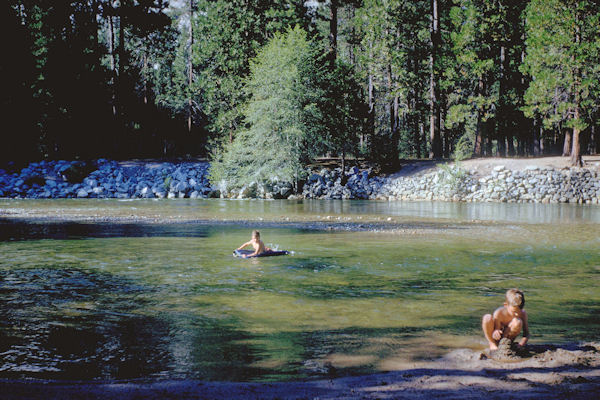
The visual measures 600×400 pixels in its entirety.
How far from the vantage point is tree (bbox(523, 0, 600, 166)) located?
35.0 metres

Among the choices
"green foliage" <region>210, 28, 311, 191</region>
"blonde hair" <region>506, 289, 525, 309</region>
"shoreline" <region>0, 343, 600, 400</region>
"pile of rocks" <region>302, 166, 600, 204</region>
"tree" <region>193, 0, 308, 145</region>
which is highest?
"tree" <region>193, 0, 308, 145</region>

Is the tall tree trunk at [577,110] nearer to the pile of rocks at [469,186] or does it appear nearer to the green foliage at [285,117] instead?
the pile of rocks at [469,186]

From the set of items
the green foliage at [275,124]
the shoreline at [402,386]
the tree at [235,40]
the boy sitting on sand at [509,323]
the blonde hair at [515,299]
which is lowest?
the shoreline at [402,386]

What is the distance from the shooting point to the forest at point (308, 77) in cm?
3731

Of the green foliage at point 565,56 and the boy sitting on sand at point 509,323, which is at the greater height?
the green foliage at point 565,56

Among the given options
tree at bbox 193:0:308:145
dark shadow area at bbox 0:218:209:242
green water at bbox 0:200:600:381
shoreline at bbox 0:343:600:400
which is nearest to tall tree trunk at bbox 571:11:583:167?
green water at bbox 0:200:600:381

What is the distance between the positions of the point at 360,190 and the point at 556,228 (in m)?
21.2

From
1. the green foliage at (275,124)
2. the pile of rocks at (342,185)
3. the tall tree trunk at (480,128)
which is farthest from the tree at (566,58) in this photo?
the green foliage at (275,124)

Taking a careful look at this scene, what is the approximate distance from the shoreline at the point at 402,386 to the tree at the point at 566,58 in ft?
109

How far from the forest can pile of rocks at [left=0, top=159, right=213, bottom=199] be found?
3012 mm

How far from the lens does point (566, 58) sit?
35.5m

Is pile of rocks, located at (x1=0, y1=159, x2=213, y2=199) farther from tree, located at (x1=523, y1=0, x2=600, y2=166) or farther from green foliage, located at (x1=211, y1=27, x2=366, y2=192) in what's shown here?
tree, located at (x1=523, y1=0, x2=600, y2=166)

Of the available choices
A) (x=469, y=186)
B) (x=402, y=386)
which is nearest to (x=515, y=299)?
(x=402, y=386)

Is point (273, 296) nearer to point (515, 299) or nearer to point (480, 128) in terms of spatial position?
point (515, 299)
